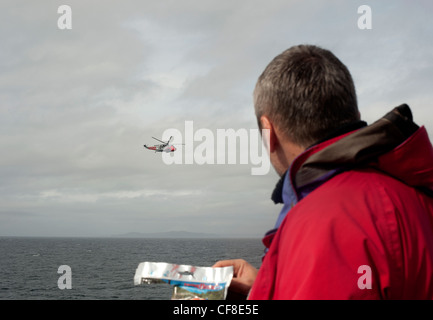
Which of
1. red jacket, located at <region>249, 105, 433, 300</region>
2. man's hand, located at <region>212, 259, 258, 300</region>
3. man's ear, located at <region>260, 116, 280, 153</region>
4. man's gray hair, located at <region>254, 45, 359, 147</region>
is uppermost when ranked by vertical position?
man's gray hair, located at <region>254, 45, 359, 147</region>

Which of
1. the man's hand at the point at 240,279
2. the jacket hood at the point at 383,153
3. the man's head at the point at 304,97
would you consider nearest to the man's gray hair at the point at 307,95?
the man's head at the point at 304,97

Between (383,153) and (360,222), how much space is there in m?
0.49

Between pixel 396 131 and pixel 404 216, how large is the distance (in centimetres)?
49

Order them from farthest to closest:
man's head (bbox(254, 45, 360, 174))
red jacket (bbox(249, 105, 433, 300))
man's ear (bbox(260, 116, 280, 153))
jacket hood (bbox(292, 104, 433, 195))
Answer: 1. man's ear (bbox(260, 116, 280, 153))
2. man's head (bbox(254, 45, 360, 174))
3. jacket hood (bbox(292, 104, 433, 195))
4. red jacket (bbox(249, 105, 433, 300))

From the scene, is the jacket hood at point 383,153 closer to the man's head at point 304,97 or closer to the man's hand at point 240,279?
the man's head at point 304,97

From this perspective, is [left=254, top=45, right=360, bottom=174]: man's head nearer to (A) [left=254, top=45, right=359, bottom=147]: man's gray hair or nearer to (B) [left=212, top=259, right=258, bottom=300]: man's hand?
(A) [left=254, top=45, right=359, bottom=147]: man's gray hair

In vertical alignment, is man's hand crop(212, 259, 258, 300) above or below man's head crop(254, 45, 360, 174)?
below

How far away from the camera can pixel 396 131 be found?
242 cm

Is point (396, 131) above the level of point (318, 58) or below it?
below

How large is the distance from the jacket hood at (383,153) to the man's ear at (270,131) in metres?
0.34

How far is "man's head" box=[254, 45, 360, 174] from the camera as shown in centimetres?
261

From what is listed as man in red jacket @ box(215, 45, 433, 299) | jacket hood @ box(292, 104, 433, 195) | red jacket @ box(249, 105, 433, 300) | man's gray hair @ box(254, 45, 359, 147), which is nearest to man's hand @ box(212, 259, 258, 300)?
man in red jacket @ box(215, 45, 433, 299)
